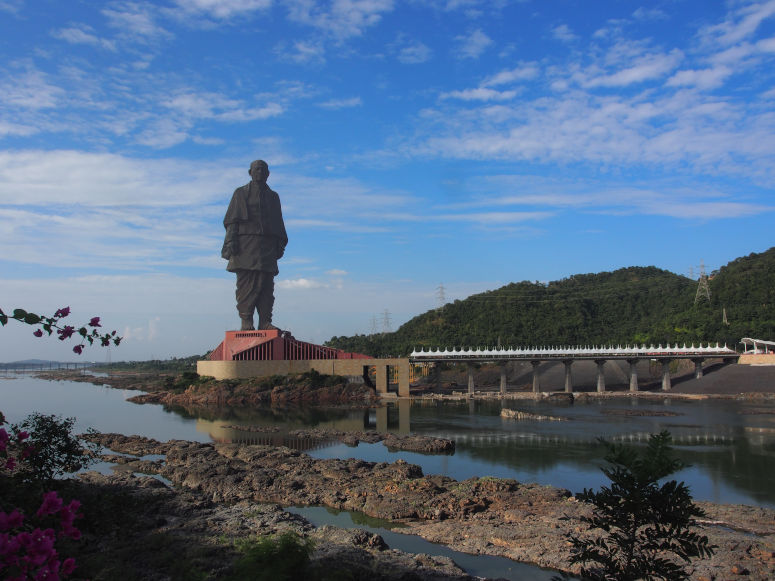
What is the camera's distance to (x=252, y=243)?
235ft

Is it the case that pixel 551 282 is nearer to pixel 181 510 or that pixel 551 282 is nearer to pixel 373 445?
pixel 373 445

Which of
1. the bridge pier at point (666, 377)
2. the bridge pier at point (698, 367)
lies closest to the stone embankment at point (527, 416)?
the bridge pier at point (666, 377)

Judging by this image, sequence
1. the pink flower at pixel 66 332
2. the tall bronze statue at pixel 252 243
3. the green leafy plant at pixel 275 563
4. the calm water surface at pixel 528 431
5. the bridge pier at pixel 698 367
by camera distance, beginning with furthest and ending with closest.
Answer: the tall bronze statue at pixel 252 243
the bridge pier at pixel 698 367
the calm water surface at pixel 528 431
the green leafy plant at pixel 275 563
the pink flower at pixel 66 332

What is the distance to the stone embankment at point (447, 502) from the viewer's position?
634 inches

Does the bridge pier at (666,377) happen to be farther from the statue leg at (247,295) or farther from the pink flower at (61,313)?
the pink flower at (61,313)

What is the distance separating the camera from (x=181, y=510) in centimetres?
1959

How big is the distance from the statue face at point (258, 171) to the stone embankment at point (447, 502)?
46595mm

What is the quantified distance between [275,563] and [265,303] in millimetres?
61394

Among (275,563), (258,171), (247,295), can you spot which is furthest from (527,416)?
(258,171)

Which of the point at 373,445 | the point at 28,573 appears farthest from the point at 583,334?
the point at 28,573

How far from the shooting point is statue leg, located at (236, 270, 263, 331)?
71.7m

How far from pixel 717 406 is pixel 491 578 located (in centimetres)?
4548

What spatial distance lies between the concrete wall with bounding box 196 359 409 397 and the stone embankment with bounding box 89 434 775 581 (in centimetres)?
3455

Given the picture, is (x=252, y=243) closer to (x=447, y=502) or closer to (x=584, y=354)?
(x=584, y=354)
